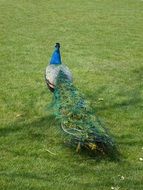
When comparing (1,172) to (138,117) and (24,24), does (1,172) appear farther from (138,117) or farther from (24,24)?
(24,24)

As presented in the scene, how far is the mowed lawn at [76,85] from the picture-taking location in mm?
5434

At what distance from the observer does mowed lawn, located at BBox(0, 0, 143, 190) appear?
5.43 m

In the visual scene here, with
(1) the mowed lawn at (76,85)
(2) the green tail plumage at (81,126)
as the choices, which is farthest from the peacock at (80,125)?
(1) the mowed lawn at (76,85)

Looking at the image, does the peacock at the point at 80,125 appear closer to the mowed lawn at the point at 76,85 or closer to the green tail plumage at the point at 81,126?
the green tail plumage at the point at 81,126

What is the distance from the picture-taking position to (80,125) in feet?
18.1

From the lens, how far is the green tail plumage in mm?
5434

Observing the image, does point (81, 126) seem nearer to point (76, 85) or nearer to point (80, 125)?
point (80, 125)

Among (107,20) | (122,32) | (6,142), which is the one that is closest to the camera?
(6,142)

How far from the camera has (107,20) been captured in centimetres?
1834

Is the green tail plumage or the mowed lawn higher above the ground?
the green tail plumage

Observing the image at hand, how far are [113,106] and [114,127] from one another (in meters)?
1.08

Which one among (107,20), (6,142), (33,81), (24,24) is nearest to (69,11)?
(107,20)

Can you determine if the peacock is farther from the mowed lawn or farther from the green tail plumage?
the mowed lawn

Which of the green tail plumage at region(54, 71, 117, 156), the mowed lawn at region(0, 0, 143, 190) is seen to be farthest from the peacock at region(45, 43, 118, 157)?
the mowed lawn at region(0, 0, 143, 190)
